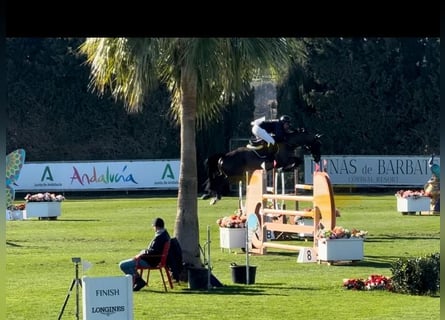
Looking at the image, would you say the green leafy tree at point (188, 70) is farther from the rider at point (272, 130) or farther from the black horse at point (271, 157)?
the black horse at point (271, 157)

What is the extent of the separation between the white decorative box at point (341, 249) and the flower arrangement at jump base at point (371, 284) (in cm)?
336

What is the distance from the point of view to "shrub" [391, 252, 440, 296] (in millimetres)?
17016

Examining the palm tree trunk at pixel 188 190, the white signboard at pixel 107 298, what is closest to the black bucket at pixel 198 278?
the palm tree trunk at pixel 188 190

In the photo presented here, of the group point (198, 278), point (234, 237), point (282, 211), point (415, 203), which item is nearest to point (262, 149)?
point (234, 237)

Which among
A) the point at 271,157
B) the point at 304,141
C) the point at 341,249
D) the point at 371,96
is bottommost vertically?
the point at 341,249

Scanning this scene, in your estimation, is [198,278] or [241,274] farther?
[241,274]

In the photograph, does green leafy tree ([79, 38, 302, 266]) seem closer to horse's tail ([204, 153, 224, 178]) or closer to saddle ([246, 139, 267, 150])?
saddle ([246, 139, 267, 150])

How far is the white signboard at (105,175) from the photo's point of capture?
50406mm

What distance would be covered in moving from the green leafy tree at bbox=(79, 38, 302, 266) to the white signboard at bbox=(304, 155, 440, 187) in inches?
1240

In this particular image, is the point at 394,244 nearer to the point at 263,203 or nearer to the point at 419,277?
the point at 263,203

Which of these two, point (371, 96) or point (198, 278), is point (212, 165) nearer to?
point (198, 278)

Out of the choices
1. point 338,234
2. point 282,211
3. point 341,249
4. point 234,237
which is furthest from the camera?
point 234,237

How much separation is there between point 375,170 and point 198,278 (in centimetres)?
3430

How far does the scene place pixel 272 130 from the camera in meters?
27.6
